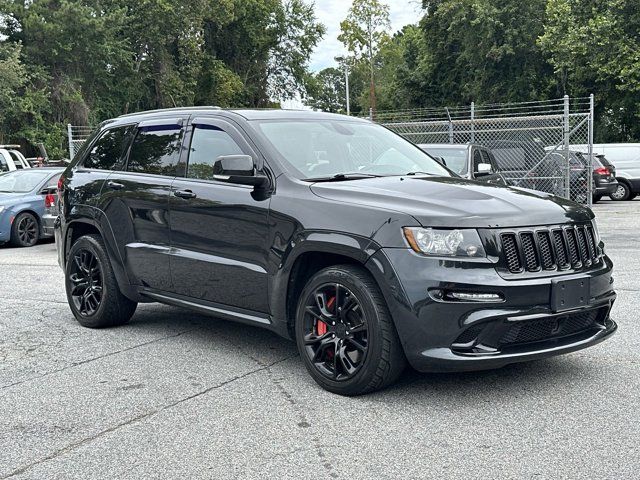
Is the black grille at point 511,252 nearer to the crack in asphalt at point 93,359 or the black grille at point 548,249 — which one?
the black grille at point 548,249

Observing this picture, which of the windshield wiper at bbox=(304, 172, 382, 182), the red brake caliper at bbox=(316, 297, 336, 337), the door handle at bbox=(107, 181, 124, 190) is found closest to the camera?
the red brake caliper at bbox=(316, 297, 336, 337)

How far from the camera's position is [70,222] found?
680 centimetres

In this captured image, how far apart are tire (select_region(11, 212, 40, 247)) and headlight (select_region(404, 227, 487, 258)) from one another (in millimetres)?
11743

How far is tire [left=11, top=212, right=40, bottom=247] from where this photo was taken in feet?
46.4

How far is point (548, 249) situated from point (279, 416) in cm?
180

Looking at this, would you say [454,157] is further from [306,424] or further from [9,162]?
[9,162]

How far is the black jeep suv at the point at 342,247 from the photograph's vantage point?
4.14 metres

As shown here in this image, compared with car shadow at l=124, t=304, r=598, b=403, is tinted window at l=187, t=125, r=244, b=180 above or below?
above

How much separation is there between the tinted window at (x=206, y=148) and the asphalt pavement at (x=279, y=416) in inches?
53.5

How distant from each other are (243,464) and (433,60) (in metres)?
44.2

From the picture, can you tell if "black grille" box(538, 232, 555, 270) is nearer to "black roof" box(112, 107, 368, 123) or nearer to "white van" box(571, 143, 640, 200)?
"black roof" box(112, 107, 368, 123)

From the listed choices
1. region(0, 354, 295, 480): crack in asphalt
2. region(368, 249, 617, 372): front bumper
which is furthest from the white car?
region(368, 249, 617, 372): front bumper

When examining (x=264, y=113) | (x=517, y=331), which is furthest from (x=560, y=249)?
(x=264, y=113)

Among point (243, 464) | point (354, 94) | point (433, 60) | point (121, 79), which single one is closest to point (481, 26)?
point (433, 60)
